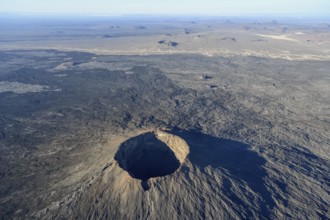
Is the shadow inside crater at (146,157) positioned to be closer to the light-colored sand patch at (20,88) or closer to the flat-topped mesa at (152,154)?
the flat-topped mesa at (152,154)

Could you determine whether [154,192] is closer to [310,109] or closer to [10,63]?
[310,109]

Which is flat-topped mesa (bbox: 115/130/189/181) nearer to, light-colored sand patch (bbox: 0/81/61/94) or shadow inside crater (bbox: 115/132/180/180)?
shadow inside crater (bbox: 115/132/180/180)

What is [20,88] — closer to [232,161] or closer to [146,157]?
[146,157]

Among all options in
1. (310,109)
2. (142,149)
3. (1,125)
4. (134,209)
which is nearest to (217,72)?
(310,109)

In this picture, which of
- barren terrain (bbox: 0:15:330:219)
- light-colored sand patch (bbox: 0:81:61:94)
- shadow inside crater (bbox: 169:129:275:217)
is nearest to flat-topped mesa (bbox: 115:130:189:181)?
barren terrain (bbox: 0:15:330:219)

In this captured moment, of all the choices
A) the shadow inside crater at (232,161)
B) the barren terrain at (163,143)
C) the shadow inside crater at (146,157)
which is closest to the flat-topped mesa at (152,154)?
the shadow inside crater at (146,157)
